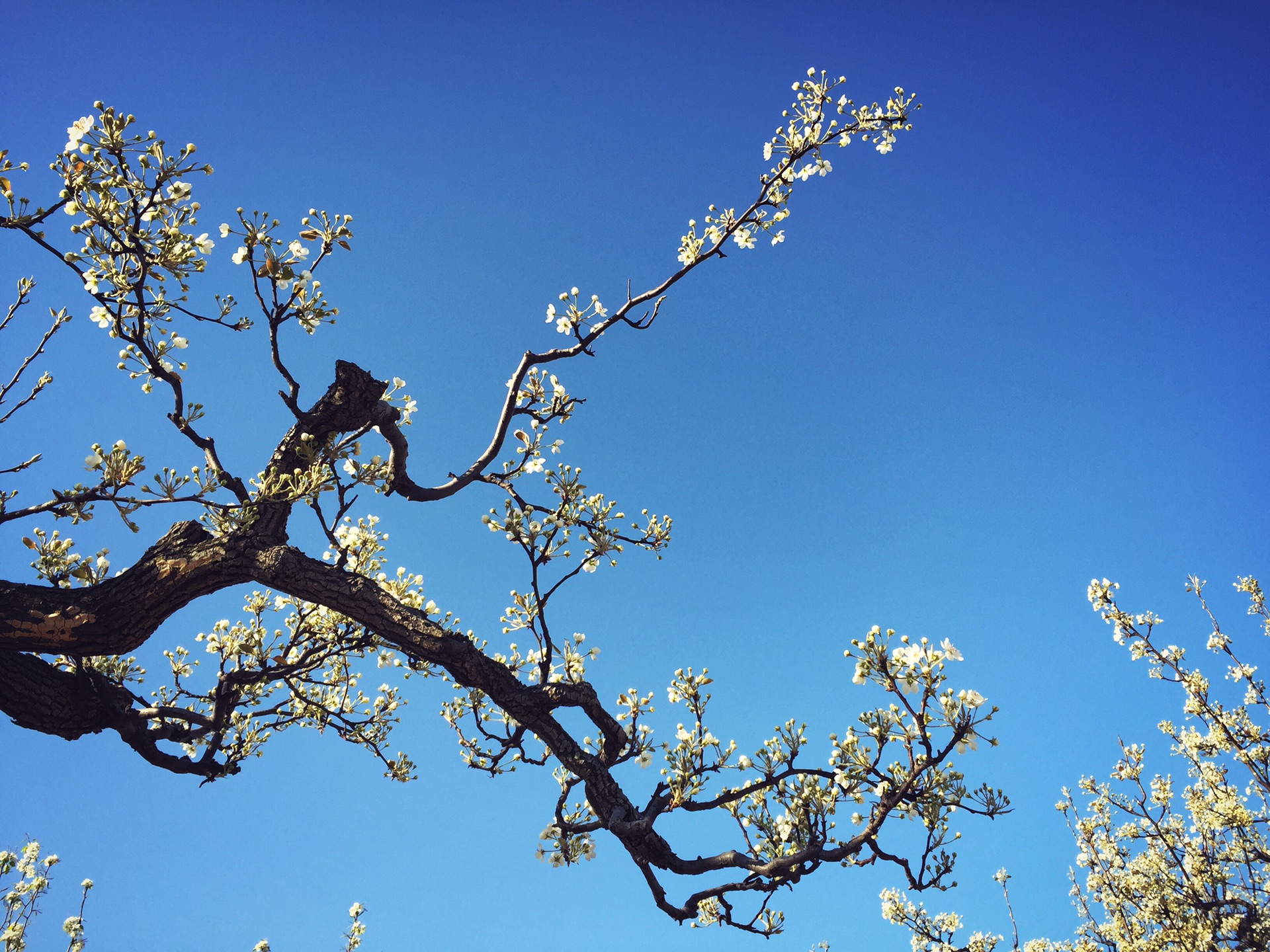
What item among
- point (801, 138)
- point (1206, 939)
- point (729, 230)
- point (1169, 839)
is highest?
point (801, 138)

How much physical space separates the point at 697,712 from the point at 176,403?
4198mm

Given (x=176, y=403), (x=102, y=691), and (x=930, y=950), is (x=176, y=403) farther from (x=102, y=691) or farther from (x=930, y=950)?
(x=930, y=950)

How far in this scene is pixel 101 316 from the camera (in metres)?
4.05

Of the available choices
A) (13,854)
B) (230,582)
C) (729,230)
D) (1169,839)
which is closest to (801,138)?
(729,230)

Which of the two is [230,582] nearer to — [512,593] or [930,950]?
[512,593]

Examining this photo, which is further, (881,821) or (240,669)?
(240,669)

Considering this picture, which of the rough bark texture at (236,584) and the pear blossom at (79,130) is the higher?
the pear blossom at (79,130)

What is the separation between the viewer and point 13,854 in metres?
7.02

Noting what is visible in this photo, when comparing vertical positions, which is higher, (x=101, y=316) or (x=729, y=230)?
(x=729, y=230)

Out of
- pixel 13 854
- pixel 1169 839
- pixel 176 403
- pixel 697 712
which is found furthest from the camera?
pixel 1169 839


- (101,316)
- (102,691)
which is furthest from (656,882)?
(101,316)

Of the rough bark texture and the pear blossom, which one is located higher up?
the pear blossom

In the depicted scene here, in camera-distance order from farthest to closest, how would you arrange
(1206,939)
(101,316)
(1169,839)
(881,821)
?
(1169,839) < (1206,939) < (101,316) < (881,821)

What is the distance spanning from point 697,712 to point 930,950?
979cm
